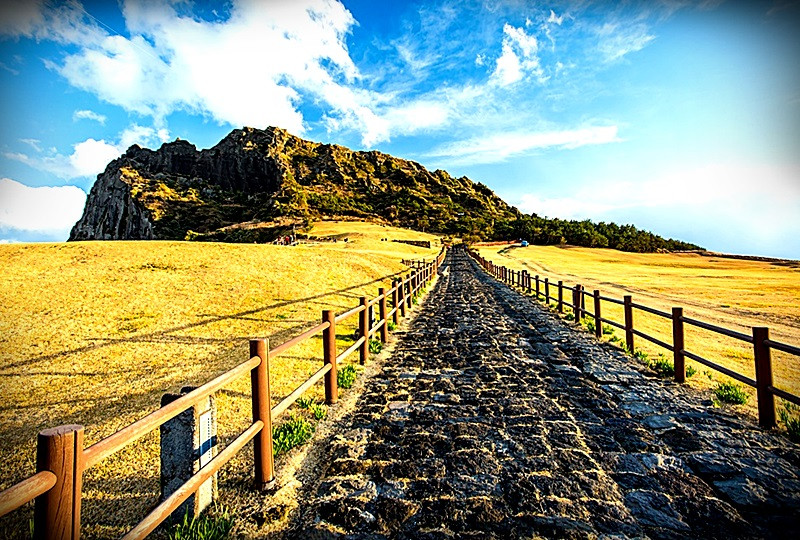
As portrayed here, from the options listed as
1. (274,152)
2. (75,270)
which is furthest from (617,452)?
(274,152)

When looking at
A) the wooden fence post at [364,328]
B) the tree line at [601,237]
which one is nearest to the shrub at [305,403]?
the wooden fence post at [364,328]

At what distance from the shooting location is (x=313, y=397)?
246 inches

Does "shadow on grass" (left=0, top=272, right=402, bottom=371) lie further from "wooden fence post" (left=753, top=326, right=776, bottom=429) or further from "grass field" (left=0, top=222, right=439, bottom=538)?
"wooden fence post" (left=753, top=326, right=776, bottom=429)

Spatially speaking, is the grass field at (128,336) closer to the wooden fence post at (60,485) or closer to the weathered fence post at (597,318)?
the wooden fence post at (60,485)

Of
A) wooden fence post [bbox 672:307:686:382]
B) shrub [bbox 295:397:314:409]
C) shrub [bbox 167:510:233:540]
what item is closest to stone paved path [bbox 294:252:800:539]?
wooden fence post [bbox 672:307:686:382]

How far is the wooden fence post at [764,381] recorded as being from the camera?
481cm

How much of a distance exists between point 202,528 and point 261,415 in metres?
0.97

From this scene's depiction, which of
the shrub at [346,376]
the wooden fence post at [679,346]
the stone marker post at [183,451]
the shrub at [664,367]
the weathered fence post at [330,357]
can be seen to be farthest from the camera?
the shrub at [664,367]

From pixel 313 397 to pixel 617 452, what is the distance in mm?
4245

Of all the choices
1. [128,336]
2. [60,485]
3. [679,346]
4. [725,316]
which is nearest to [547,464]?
[60,485]

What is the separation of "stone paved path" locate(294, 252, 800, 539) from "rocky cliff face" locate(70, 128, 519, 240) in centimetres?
9407

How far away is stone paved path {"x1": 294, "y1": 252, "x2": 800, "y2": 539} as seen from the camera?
316cm

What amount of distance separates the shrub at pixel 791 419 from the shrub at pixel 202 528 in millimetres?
6012

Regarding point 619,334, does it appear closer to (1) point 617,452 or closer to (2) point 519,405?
(2) point 519,405
